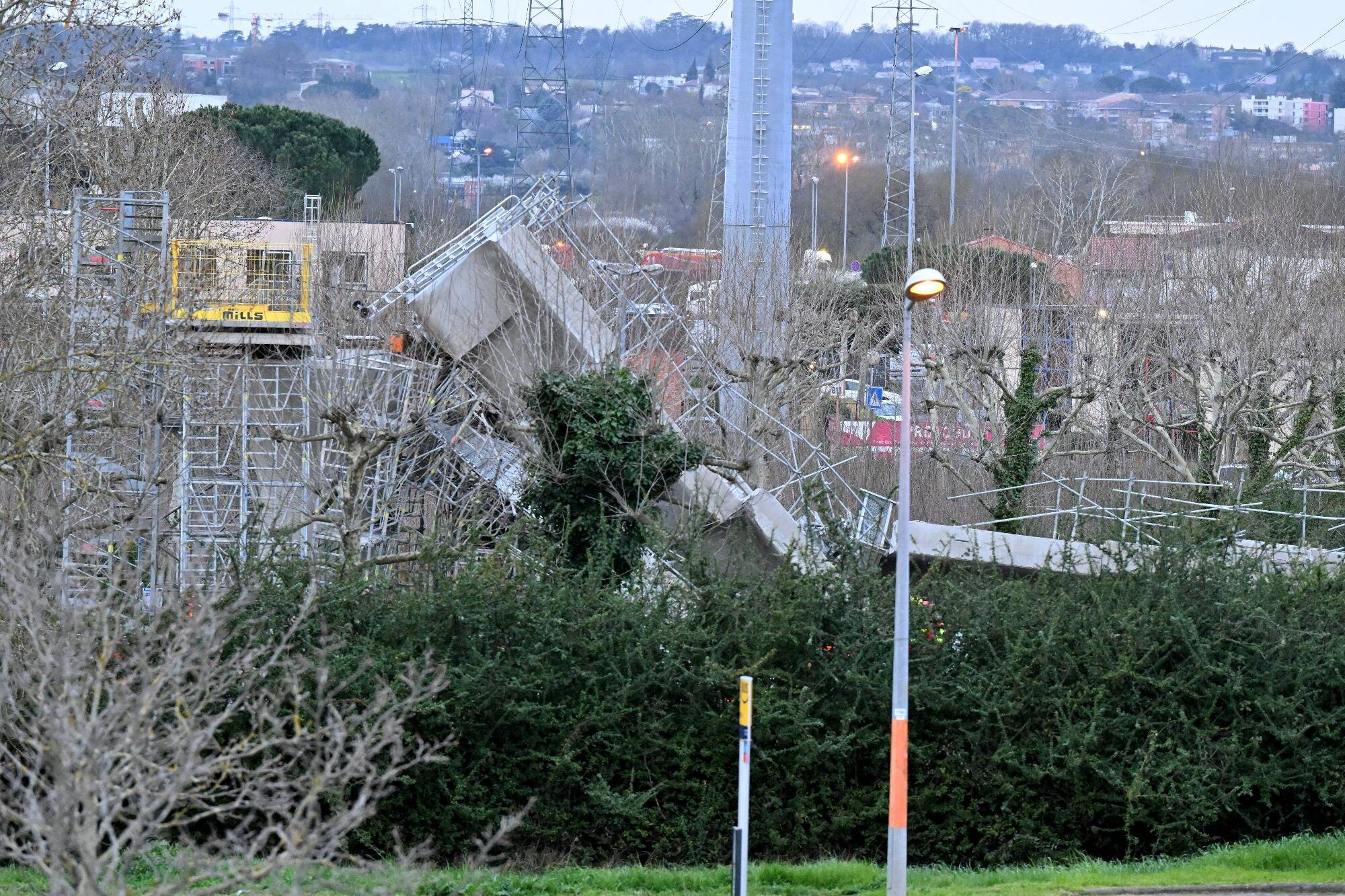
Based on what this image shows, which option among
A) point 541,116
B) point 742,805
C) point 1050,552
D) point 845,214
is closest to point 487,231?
point 1050,552

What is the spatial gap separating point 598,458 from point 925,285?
1009cm

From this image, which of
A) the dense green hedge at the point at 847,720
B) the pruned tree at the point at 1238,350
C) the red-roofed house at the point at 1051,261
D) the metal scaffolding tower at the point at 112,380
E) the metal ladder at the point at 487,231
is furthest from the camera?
the red-roofed house at the point at 1051,261

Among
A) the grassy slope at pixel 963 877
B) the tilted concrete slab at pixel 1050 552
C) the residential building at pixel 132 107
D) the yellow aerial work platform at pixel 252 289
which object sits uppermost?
the residential building at pixel 132 107

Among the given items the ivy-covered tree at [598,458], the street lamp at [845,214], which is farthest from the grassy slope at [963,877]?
the street lamp at [845,214]

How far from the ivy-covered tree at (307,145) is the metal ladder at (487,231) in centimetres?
2591

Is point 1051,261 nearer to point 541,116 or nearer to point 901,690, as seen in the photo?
point 901,690

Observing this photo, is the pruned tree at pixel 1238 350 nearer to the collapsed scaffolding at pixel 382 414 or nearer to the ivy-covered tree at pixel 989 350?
the ivy-covered tree at pixel 989 350

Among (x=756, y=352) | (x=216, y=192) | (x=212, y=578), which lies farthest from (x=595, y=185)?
(x=212, y=578)

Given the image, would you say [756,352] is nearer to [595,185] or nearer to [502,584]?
[502,584]

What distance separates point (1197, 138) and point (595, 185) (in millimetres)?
87811

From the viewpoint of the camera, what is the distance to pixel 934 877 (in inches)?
612

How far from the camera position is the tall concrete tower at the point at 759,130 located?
1426 inches

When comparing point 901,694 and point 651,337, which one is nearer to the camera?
point 901,694

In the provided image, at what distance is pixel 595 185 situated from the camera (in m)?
88.6
